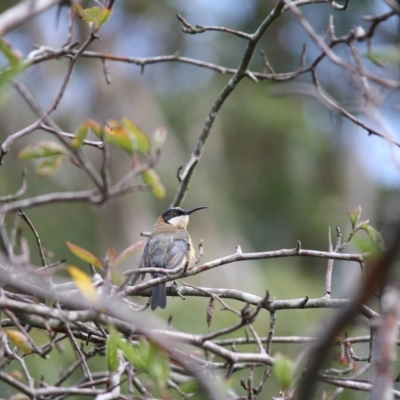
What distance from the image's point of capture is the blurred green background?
49.6ft

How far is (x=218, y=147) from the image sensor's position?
62.4 ft

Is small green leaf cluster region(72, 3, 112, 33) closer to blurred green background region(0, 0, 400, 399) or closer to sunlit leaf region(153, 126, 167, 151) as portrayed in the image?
sunlit leaf region(153, 126, 167, 151)

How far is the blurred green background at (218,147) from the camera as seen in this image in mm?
15117

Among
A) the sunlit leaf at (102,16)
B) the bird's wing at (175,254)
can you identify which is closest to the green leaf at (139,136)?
the sunlit leaf at (102,16)

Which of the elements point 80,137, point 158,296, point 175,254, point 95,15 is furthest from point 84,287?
point 175,254

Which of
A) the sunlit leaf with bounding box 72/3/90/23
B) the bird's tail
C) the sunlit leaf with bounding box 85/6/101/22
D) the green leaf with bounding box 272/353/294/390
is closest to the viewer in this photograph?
the green leaf with bounding box 272/353/294/390

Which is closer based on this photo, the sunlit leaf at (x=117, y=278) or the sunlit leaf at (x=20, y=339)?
the sunlit leaf at (x=117, y=278)

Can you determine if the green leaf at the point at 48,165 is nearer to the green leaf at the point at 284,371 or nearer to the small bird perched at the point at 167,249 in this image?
the green leaf at the point at 284,371

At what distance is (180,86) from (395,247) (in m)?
18.6

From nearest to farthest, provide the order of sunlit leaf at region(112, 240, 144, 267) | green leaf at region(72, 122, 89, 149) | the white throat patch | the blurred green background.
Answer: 1. green leaf at region(72, 122, 89, 149)
2. sunlit leaf at region(112, 240, 144, 267)
3. the white throat patch
4. the blurred green background

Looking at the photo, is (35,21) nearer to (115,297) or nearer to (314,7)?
(314,7)

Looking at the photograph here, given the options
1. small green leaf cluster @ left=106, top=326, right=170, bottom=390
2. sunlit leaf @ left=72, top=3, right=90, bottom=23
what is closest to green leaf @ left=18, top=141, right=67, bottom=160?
small green leaf cluster @ left=106, top=326, right=170, bottom=390

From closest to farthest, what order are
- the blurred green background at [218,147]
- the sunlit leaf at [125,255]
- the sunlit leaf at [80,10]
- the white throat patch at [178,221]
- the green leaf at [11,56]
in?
1. the green leaf at [11,56]
2. the sunlit leaf at [125,255]
3. the sunlit leaf at [80,10]
4. the white throat patch at [178,221]
5. the blurred green background at [218,147]

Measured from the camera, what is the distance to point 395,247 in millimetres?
1177
